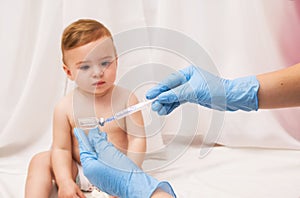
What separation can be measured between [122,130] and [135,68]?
17 centimetres

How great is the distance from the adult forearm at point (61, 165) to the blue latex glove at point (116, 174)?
7.7 inches

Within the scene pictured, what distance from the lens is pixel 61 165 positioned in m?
1.17

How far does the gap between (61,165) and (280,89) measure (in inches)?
23.0

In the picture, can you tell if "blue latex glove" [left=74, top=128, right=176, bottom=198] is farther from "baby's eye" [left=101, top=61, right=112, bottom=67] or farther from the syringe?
"baby's eye" [left=101, top=61, right=112, bottom=67]

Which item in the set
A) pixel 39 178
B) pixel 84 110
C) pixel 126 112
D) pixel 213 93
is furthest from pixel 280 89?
pixel 39 178

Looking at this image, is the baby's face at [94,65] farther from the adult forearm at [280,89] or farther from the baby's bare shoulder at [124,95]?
the adult forearm at [280,89]

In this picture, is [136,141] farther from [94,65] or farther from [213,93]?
Answer: [213,93]

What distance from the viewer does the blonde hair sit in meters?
1.14

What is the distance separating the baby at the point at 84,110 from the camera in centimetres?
113

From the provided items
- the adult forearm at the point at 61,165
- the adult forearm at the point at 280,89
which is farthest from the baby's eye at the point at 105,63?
the adult forearm at the point at 280,89

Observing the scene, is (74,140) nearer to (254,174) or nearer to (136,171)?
(136,171)

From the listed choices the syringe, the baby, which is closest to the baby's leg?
the baby

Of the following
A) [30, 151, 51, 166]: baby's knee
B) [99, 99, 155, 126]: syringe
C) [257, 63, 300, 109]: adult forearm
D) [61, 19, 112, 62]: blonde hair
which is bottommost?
[30, 151, 51, 166]: baby's knee

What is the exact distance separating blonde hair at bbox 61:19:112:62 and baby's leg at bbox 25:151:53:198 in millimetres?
306
